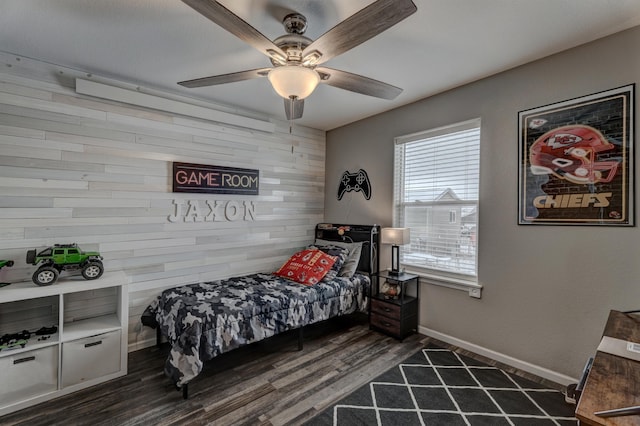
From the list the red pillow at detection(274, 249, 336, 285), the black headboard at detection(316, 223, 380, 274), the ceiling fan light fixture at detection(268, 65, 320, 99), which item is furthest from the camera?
the black headboard at detection(316, 223, 380, 274)

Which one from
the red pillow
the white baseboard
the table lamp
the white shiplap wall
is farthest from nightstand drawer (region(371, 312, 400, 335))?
the white shiplap wall

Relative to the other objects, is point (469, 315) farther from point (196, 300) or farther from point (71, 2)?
point (71, 2)

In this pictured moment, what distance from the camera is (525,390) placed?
2.20 meters

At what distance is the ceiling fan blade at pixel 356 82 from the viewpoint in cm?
191

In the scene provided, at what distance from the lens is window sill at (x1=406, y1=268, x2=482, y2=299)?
275cm

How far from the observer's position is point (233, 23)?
1.43 m

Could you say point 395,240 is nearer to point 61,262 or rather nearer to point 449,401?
point 449,401

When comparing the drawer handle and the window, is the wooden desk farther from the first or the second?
the drawer handle

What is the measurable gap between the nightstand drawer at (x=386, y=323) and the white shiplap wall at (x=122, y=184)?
1.39m

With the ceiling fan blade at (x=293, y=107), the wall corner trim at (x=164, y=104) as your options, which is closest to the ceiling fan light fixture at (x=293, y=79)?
the ceiling fan blade at (x=293, y=107)

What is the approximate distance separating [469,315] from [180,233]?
2.93 m

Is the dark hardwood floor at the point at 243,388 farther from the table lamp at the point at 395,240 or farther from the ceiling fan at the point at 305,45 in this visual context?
the ceiling fan at the point at 305,45

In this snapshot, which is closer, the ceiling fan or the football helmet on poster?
the ceiling fan

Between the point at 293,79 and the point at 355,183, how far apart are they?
2.32m
